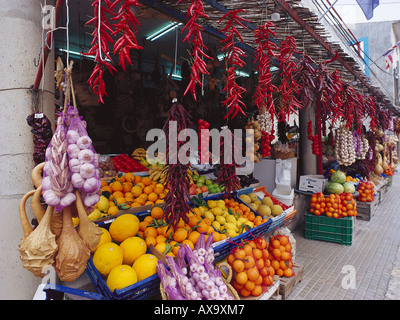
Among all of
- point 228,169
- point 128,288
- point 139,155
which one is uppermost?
point 139,155

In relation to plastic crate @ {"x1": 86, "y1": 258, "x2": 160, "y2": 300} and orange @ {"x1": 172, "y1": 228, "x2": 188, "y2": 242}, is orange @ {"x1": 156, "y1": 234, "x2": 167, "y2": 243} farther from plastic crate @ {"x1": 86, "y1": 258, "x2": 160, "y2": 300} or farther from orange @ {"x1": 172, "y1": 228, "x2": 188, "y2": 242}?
plastic crate @ {"x1": 86, "y1": 258, "x2": 160, "y2": 300}

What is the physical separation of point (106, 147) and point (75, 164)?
198 inches

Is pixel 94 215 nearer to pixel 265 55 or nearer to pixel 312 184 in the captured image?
pixel 265 55

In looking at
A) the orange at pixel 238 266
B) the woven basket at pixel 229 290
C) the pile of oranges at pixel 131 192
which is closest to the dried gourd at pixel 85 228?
the woven basket at pixel 229 290

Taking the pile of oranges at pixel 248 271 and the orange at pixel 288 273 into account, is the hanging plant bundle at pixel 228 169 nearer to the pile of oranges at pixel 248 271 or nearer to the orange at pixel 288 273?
the pile of oranges at pixel 248 271

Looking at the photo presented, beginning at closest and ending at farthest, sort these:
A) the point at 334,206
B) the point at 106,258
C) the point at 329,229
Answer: the point at 106,258 < the point at 334,206 < the point at 329,229

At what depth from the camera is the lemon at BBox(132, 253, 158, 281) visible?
223 cm

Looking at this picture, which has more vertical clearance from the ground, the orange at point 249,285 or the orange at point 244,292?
the orange at point 249,285

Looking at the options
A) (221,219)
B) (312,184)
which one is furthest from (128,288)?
(312,184)

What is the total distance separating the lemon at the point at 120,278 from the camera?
80.4 inches

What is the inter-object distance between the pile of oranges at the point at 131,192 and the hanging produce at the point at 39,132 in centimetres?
113

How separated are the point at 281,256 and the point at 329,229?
2637 mm

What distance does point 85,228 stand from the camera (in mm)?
1496
